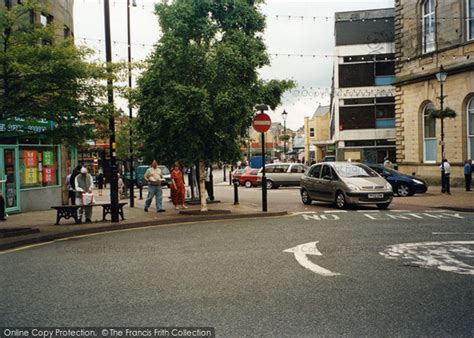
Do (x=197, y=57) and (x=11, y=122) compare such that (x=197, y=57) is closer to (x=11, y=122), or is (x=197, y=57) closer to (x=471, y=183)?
(x=11, y=122)

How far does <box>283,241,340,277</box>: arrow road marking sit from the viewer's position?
6.40 m

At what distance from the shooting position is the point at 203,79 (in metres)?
14.7

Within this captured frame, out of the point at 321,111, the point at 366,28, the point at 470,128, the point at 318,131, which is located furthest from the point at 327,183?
the point at 321,111

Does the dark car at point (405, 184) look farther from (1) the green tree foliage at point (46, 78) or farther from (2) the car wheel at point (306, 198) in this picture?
(1) the green tree foliage at point (46, 78)

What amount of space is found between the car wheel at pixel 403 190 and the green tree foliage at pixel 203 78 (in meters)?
10.5

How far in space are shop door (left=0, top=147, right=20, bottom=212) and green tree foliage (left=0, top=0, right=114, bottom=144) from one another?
18.8 ft

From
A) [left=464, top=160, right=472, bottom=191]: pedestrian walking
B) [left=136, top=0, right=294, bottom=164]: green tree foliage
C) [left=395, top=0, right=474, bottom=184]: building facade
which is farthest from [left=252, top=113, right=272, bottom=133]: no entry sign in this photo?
[left=464, top=160, right=472, bottom=191]: pedestrian walking

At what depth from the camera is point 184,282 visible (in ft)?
19.8

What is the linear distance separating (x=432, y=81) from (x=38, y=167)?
21.9 m

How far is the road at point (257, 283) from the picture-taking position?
449 cm

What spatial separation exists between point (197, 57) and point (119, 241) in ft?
21.7

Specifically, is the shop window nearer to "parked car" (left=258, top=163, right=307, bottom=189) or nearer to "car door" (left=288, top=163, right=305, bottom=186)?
"parked car" (left=258, top=163, right=307, bottom=189)

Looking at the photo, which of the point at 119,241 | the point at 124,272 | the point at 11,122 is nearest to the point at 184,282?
the point at 124,272

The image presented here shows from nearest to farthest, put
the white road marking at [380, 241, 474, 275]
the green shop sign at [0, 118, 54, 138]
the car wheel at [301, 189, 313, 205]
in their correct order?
the white road marking at [380, 241, 474, 275] → the green shop sign at [0, 118, 54, 138] → the car wheel at [301, 189, 313, 205]
